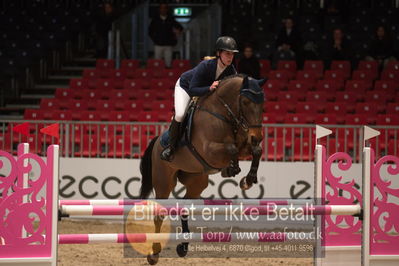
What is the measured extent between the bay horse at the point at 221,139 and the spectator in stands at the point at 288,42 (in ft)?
23.3

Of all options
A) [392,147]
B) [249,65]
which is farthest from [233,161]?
[249,65]

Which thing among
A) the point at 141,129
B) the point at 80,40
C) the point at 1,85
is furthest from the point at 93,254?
the point at 80,40

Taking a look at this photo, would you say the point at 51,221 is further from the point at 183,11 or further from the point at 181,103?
the point at 183,11

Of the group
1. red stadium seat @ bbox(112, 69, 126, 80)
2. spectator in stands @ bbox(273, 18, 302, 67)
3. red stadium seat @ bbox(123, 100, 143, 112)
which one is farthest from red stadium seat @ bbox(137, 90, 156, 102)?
spectator in stands @ bbox(273, 18, 302, 67)

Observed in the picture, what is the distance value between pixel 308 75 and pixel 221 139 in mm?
7100

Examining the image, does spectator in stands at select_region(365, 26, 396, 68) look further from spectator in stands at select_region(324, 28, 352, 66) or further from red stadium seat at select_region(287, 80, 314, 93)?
red stadium seat at select_region(287, 80, 314, 93)

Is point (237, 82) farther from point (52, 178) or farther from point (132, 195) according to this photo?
point (132, 195)

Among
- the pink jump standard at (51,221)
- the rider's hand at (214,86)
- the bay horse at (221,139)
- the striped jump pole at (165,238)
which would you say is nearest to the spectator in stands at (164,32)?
the bay horse at (221,139)

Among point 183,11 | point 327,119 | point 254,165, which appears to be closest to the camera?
point 254,165

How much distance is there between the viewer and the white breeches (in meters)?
7.89

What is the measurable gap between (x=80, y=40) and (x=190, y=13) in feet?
8.80

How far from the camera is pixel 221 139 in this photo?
289 inches

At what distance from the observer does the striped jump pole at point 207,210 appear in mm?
6578

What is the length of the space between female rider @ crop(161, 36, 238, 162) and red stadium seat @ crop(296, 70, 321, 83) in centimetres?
634
